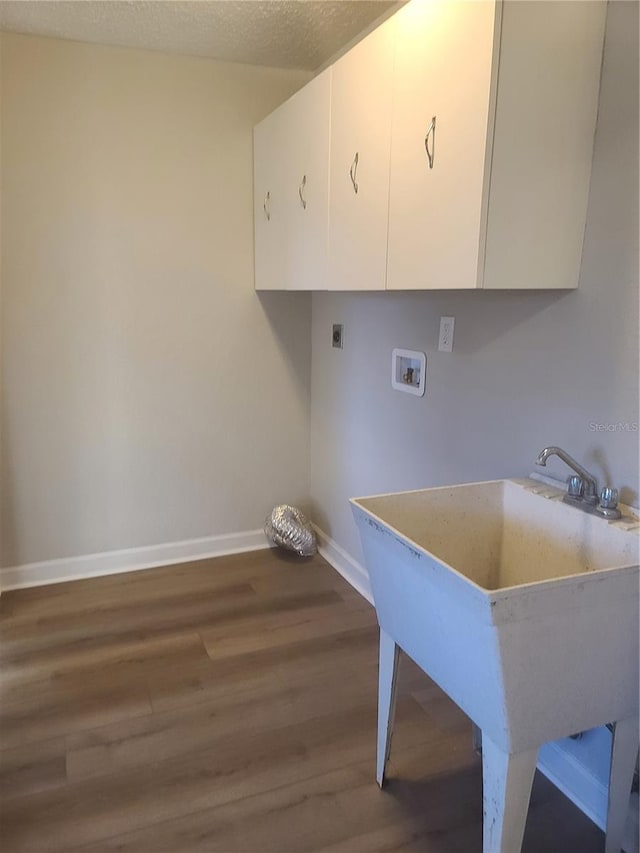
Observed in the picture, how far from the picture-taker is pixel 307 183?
7.68ft

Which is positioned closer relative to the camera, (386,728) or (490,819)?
(490,819)

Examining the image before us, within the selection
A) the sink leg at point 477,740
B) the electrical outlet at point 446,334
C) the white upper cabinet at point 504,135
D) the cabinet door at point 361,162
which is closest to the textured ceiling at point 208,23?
the cabinet door at point 361,162

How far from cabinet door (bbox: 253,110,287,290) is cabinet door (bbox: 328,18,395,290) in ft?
1.81

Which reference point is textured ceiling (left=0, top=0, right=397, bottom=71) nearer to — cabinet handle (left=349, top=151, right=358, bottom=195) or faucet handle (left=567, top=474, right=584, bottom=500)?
cabinet handle (left=349, top=151, right=358, bottom=195)

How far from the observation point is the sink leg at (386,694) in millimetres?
1621

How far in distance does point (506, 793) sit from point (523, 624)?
1.23 feet

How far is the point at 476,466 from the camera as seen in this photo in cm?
201

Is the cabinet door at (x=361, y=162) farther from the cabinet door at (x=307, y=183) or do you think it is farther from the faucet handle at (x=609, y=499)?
the faucet handle at (x=609, y=499)

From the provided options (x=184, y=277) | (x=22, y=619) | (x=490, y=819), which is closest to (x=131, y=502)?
(x=22, y=619)

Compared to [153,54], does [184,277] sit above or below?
below

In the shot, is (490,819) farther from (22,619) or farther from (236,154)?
(236,154)

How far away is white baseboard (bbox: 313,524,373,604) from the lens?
282 centimetres

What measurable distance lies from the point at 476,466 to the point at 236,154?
1892mm

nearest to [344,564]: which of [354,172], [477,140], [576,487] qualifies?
[576,487]
